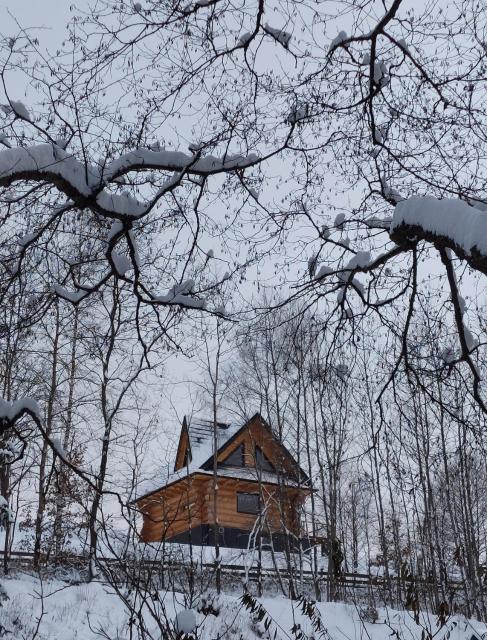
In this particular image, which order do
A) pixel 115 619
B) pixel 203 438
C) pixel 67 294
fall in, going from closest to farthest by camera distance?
1. pixel 67 294
2. pixel 115 619
3. pixel 203 438

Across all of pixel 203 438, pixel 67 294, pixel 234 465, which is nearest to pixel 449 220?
pixel 67 294

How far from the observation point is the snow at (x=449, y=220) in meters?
3.13

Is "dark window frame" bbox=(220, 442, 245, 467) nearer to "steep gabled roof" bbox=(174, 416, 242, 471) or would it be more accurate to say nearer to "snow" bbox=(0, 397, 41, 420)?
"steep gabled roof" bbox=(174, 416, 242, 471)

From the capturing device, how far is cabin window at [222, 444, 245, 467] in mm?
27053

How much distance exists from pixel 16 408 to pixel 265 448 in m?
23.2

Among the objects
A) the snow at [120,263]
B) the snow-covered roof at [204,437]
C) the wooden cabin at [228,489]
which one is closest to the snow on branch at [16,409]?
the snow at [120,263]

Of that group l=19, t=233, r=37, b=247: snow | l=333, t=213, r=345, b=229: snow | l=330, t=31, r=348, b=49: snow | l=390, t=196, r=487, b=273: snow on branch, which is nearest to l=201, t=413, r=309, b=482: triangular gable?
l=333, t=213, r=345, b=229: snow

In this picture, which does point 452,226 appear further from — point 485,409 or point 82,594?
point 82,594

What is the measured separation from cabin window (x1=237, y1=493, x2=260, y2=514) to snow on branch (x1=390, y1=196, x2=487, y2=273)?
2334cm

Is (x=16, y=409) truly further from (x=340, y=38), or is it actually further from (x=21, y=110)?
(x=340, y=38)

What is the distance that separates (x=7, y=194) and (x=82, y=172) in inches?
50.5

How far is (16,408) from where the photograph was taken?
5.07 metres

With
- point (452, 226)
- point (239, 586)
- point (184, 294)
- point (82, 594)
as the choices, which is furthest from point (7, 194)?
point (239, 586)

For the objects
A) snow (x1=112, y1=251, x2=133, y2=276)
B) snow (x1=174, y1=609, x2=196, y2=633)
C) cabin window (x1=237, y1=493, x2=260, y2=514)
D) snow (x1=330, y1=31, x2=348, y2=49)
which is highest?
snow (x1=330, y1=31, x2=348, y2=49)
